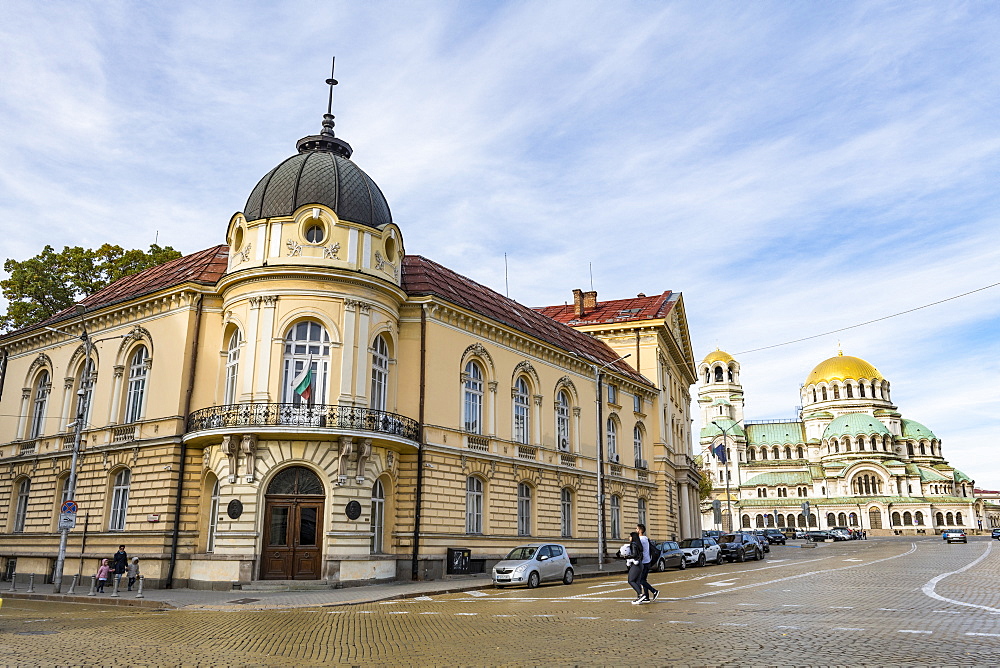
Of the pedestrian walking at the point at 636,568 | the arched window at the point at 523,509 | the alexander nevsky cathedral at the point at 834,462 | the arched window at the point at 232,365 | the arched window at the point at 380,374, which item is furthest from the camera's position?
the alexander nevsky cathedral at the point at 834,462

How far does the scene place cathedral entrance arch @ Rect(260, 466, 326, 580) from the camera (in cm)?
2445

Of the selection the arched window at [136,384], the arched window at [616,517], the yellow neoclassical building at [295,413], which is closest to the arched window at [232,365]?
the yellow neoclassical building at [295,413]

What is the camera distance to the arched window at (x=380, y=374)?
92.6 feet

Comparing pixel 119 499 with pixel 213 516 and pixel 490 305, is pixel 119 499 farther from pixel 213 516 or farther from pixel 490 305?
pixel 490 305

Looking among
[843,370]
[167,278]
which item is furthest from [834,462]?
[167,278]

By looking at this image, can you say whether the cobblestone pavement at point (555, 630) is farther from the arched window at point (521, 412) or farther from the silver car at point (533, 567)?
the arched window at point (521, 412)

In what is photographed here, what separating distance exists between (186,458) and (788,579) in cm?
2064

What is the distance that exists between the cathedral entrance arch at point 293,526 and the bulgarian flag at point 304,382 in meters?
2.36

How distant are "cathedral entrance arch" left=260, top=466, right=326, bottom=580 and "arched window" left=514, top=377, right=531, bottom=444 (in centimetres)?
1146

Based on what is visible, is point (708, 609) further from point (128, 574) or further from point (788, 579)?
point (128, 574)

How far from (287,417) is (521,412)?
1288cm

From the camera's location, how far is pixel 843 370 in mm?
136500

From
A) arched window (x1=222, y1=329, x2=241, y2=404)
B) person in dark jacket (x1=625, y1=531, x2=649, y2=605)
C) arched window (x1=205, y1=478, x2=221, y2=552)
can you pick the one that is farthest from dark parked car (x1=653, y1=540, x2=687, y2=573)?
arched window (x1=222, y1=329, x2=241, y2=404)

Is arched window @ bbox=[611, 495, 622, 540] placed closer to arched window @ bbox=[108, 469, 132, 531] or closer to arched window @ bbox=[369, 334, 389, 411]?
arched window @ bbox=[369, 334, 389, 411]
